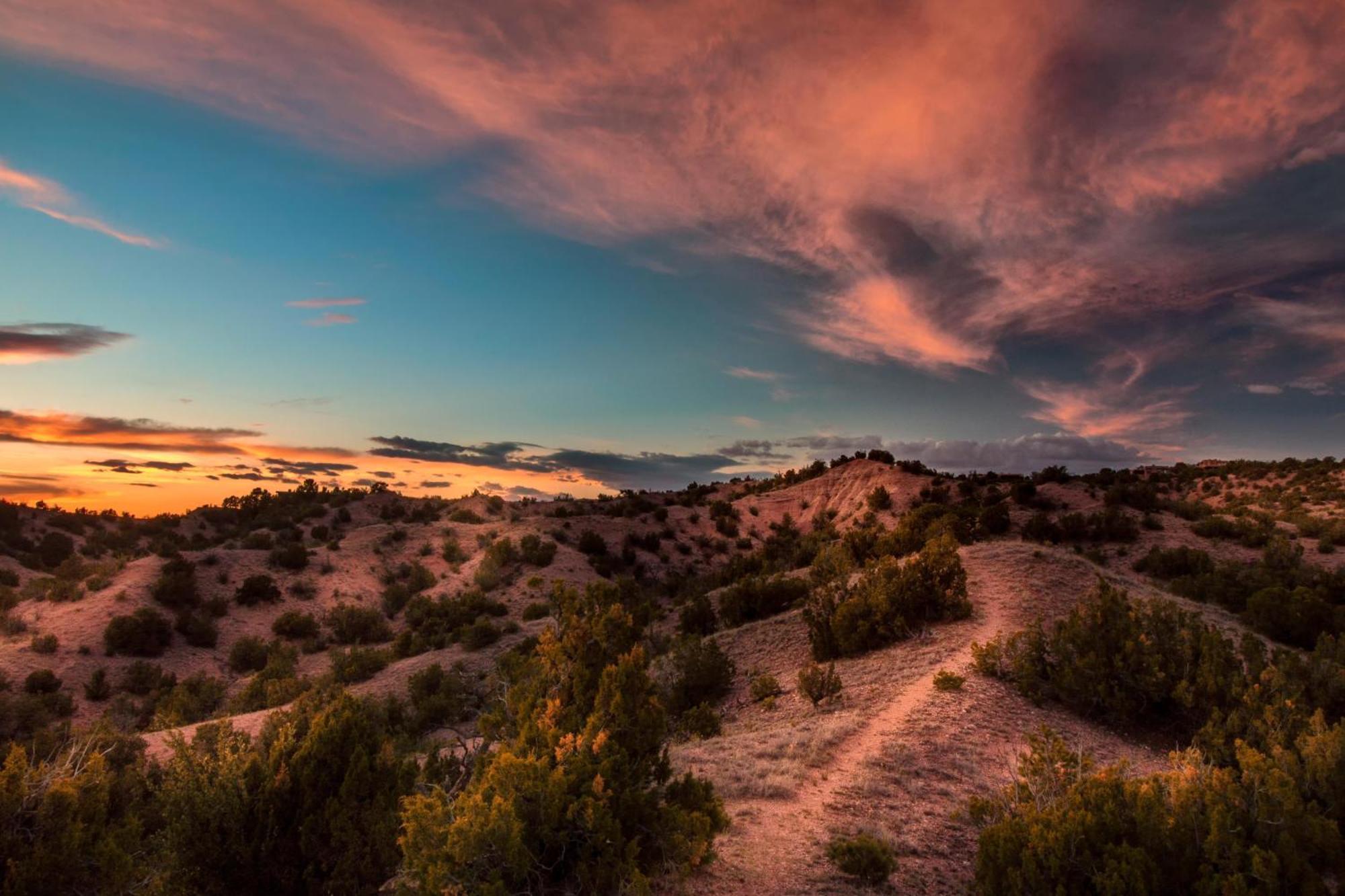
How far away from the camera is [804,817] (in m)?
10.6

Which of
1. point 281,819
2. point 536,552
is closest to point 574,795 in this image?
point 281,819

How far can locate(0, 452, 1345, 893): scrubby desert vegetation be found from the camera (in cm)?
733

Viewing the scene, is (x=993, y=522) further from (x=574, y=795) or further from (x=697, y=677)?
(x=574, y=795)

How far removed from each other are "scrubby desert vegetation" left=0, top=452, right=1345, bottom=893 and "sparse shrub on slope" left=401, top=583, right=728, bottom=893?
0.14 feet

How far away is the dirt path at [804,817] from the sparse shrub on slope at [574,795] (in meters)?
0.74

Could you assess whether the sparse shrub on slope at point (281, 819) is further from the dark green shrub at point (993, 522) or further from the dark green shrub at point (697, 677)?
the dark green shrub at point (993, 522)

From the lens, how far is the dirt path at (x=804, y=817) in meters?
8.44

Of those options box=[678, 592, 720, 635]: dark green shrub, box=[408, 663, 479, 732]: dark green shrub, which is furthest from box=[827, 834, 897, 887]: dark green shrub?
box=[678, 592, 720, 635]: dark green shrub

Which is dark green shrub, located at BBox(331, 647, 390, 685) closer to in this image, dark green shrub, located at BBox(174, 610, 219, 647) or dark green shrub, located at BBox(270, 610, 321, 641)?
dark green shrub, located at BBox(270, 610, 321, 641)

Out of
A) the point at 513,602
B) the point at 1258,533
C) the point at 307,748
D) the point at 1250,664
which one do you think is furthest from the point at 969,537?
the point at 307,748

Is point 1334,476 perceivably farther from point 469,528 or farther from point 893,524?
point 469,528

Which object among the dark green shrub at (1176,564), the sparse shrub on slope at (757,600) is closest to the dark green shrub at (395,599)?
the sparse shrub on slope at (757,600)

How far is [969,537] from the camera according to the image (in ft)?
107

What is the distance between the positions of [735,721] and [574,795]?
1214 centimetres
